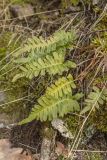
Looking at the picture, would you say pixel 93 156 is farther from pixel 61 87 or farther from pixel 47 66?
pixel 47 66

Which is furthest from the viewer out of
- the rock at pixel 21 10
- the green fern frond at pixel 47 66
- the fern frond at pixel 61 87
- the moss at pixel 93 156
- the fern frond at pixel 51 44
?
the rock at pixel 21 10

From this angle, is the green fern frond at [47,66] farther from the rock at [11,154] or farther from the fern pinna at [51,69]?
the rock at [11,154]

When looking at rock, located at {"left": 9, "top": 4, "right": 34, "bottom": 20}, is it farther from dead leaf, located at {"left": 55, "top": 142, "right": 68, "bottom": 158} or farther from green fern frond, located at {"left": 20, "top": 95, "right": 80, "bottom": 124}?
dead leaf, located at {"left": 55, "top": 142, "right": 68, "bottom": 158}

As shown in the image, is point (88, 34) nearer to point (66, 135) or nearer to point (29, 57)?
point (29, 57)

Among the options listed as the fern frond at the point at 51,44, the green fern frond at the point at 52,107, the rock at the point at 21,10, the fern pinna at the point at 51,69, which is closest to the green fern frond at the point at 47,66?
the fern pinna at the point at 51,69

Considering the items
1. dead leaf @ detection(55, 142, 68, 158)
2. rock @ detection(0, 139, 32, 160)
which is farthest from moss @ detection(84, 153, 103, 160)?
rock @ detection(0, 139, 32, 160)

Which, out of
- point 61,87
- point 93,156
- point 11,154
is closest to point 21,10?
point 61,87
